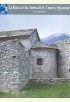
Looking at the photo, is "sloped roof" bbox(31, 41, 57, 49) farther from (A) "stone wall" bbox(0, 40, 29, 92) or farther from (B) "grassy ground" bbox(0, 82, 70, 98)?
(A) "stone wall" bbox(0, 40, 29, 92)

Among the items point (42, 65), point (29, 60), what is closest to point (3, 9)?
point (29, 60)

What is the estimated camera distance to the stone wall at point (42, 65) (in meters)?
26.2

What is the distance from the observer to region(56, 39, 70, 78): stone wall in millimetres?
27438

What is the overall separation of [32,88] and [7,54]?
6.99 feet

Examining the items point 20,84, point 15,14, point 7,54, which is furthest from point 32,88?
point 15,14

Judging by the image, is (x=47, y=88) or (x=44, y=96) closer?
(x=44, y=96)

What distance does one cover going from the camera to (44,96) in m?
20.6

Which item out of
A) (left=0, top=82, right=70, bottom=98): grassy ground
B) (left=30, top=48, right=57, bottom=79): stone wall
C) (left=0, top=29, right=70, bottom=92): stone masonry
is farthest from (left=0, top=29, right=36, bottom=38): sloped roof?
(left=0, top=82, right=70, bottom=98): grassy ground

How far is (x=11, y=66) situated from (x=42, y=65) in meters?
4.83

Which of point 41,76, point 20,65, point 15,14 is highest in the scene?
point 15,14

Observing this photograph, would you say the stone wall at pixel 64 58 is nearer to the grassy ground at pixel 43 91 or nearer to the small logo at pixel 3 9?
the grassy ground at pixel 43 91
